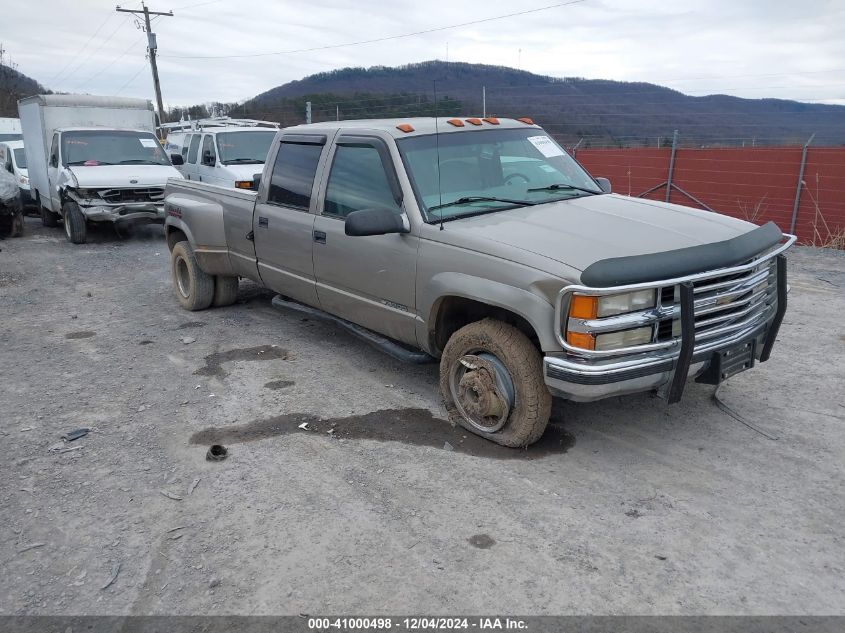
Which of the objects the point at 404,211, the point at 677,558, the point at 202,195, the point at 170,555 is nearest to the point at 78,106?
the point at 202,195

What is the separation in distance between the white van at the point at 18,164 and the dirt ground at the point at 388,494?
1237 centimetres

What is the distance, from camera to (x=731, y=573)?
284cm

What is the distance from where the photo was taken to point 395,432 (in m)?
4.27


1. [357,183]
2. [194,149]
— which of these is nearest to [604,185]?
[357,183]

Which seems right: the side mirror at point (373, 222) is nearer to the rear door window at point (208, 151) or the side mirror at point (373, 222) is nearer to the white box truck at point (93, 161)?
the white box truck at point (93, 161)

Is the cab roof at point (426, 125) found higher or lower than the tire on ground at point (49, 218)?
higher

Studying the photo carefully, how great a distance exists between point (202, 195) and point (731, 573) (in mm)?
5679

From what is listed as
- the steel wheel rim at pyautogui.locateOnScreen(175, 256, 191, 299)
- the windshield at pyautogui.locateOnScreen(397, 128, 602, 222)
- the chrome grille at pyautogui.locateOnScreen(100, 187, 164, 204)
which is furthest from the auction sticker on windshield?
the chrome grille at pyautogui.locateOnScreen(100, 187, 164, 204)

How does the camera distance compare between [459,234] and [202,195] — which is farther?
[202,195]

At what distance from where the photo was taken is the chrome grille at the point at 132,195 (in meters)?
11.7

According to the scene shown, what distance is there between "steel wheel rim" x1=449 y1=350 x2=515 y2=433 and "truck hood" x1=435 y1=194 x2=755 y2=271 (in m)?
0.67

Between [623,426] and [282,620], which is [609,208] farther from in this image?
[282,620]

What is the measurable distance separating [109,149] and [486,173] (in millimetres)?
10364

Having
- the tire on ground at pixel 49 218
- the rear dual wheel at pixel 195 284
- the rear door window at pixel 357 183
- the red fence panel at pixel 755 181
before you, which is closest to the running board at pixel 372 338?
the rear door window at pixel 357 183
